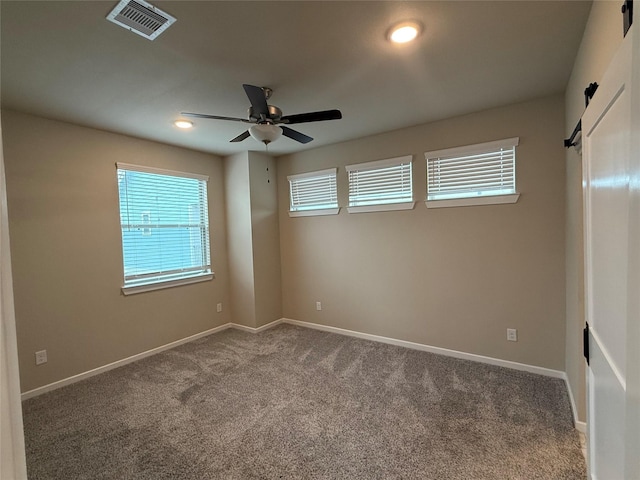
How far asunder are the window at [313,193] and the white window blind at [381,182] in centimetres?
28

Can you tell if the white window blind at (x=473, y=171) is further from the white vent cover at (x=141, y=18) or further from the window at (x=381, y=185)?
the white vent cover at (x=141, y=18)

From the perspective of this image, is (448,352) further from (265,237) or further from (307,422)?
(265,237)

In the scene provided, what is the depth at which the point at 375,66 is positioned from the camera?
7.34ft

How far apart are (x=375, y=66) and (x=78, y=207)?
3110mm

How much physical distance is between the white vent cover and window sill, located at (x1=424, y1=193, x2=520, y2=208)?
2.81m

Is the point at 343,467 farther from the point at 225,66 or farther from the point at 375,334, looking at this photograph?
the point at 225,66

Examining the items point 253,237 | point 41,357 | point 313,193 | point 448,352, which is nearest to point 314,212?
point 313,193

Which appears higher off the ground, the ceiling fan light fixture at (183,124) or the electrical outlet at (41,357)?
the ceiling fan light fixture at (183,124)

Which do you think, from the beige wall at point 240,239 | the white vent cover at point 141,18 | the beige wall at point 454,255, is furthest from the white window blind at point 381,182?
the white vent cover at point 141,18

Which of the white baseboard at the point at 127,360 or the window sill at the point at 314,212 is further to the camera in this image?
the window sill at the point at 314,212

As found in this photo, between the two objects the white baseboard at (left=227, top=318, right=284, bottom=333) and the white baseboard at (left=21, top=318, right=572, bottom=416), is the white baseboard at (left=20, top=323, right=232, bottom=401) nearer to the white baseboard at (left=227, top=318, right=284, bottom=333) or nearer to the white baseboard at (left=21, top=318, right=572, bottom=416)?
the white baseboard at (left=21, top=318, right=572, bottom=416)

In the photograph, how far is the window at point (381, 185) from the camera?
3.68 metres

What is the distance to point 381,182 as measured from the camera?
12.7ft

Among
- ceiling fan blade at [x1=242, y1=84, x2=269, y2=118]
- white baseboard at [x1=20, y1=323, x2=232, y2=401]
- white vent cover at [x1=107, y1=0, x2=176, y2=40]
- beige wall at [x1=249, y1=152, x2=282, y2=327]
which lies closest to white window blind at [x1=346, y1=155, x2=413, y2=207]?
beige wall at [x1=249, y1=152, x2=282, y2=327]
